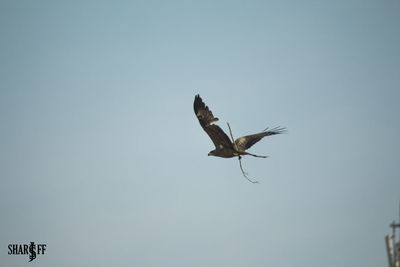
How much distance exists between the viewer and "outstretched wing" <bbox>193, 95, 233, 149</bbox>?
673 inches

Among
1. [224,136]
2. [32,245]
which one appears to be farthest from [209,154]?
[32,245]

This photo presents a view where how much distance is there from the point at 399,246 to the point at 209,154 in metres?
9.32

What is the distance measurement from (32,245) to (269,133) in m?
20.9

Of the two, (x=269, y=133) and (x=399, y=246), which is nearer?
(x=399, y=246)

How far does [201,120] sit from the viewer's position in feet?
57.3

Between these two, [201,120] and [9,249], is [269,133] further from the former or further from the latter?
[9,249]

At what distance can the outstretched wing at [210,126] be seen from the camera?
17.1m

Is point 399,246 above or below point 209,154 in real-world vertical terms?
below

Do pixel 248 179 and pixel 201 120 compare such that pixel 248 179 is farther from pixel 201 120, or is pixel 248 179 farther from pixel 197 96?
pixel 197 96

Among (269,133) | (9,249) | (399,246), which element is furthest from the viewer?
(9,249)

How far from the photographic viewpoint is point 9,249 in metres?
28.0

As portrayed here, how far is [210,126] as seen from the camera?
17.3 m

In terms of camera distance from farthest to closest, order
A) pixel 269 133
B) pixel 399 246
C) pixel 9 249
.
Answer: pixel 9 249 < pixel 269 133 < pixel 399 246

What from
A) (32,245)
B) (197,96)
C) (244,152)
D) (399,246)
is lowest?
(399,246)
